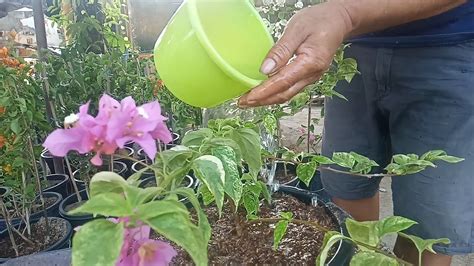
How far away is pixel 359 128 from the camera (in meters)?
1.18

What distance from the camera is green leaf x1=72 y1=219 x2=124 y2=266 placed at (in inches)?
13.8

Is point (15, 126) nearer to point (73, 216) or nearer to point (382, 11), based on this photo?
point (73, 216)

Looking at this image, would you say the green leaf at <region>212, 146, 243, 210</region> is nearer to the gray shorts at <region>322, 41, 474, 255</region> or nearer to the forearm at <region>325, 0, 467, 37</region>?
the forearm at <region>325, 0, 467, 37</region>

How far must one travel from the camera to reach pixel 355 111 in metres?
1.18

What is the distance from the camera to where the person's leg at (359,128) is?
1.12 meters

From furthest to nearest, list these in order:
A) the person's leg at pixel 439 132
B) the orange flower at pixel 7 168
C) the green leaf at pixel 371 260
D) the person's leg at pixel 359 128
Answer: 1. the orange flower at pixel 7 168
2. the person's leg at pixel 359 128
3. the person's leg at pixel 439 132
4. the green leaf at pixel 371 260

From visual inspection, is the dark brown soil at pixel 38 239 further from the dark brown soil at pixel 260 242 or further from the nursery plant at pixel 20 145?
the dark brown soil at pixel 260 242

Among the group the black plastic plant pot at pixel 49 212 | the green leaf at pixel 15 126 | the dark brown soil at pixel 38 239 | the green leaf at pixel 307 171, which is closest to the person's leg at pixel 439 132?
the green leaf at pixel 307 171

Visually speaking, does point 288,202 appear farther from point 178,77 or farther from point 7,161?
point 7,161

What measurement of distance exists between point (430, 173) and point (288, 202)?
297 millimetres

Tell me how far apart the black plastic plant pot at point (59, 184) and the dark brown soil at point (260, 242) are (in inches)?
44.9

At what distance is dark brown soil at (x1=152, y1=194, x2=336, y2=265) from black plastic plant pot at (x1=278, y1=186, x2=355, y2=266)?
2cm

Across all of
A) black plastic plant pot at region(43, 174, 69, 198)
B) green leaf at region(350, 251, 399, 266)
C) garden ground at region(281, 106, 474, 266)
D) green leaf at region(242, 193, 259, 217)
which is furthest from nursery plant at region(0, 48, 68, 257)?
garden ground at region(281, 106, 474, 266)

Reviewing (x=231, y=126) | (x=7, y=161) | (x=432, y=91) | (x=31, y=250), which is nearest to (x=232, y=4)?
(x=231, y=126)
